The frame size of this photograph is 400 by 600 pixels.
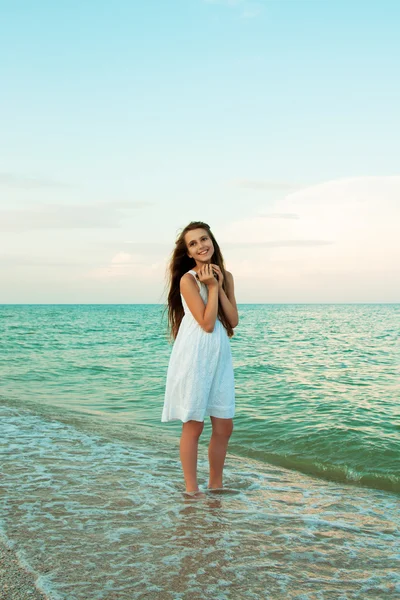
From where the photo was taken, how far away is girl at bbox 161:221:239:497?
4.44 m

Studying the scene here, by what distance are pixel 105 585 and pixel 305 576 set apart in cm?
116

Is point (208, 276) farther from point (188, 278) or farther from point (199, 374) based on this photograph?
point (199, 374)

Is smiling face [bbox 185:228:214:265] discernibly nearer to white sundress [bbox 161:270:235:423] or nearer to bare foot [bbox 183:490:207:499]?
white sundress [bbox 161:270:235:423]

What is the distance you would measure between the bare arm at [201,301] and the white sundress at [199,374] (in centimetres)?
8

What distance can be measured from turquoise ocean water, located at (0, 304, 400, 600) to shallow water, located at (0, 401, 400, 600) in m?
0.01

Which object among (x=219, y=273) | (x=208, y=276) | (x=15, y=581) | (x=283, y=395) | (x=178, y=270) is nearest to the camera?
(x=15, y=581)

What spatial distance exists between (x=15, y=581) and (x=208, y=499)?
2006 millimetres

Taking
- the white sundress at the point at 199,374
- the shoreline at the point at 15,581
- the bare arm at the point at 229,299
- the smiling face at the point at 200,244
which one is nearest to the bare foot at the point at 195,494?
the white sundress at the point at 199,374

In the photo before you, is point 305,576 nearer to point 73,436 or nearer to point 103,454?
point 103,454

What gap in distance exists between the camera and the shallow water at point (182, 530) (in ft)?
10.3

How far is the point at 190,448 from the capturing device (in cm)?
464

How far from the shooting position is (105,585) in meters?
3.04

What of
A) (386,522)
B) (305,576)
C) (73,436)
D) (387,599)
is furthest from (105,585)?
(73,436)

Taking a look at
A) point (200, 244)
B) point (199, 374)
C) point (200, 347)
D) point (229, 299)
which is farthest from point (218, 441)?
point (200, 244)
